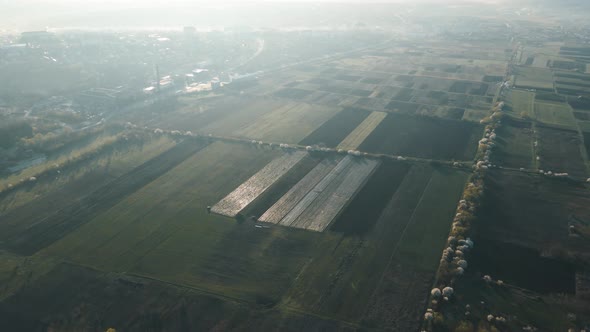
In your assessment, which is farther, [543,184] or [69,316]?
[543,184]

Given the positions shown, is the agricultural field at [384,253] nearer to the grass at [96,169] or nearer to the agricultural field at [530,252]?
the agricultural field at [530,252]

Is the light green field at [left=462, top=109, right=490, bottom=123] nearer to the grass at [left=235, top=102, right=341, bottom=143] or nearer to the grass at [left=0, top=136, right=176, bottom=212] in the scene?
the grass at [left=235, top=102, right=341, bottom=143]

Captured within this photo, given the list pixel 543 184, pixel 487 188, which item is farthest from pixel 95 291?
pixel 543 184

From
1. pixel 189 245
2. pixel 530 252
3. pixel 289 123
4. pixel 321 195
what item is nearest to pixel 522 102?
pixel 289 123

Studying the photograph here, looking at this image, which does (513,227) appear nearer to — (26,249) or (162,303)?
(162,303)

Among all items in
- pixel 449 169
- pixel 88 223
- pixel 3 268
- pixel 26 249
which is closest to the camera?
pixel 3 268

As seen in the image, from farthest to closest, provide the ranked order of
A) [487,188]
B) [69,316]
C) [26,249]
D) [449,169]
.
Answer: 1. [449,169]
2. [487,188]
3. [26,249]
4. [69,316]
